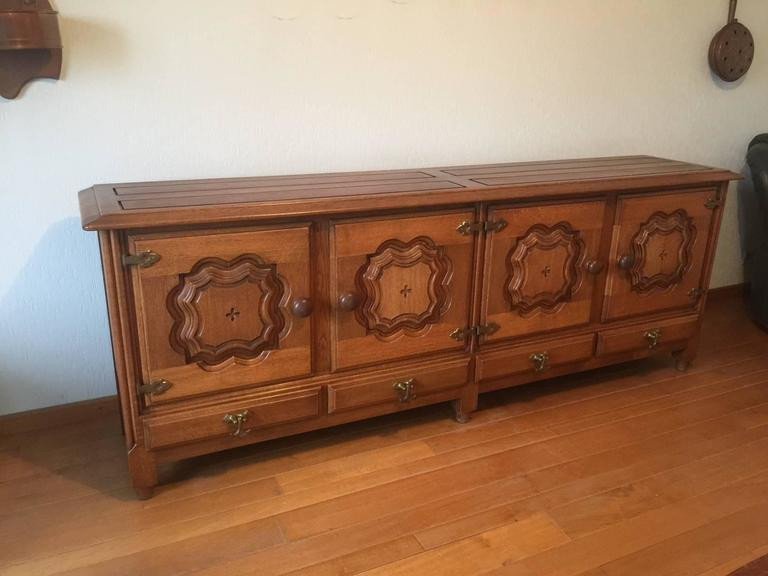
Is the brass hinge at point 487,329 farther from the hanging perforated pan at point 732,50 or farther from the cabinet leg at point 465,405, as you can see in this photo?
the hanging perforated pan at point 732,50

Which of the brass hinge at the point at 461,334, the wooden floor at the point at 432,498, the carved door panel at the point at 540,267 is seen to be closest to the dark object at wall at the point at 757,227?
the wooden floor at the point at 432,498

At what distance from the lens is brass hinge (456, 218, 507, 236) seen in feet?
6.30

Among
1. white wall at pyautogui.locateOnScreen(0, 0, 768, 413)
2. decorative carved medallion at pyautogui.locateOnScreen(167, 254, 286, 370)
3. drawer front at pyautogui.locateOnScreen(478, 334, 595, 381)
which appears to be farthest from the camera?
drawer front at pyautogui.locateOnScreen(478, 334, 595, 381)

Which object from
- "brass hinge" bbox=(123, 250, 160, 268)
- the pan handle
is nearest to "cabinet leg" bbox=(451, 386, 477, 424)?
"brass hinge" bbox=(123, 250, 160, 268)

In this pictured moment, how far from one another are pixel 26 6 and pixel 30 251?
646 mm

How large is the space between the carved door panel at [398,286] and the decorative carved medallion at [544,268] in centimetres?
16

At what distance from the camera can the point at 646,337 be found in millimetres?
2389

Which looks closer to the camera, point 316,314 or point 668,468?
point 316,314

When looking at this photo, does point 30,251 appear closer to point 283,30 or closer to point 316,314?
point 316,314

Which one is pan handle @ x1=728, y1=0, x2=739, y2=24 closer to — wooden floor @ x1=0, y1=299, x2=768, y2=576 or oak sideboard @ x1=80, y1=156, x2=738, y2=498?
oak sideboard @ x1=80, y1=156, x2=738, y2=498

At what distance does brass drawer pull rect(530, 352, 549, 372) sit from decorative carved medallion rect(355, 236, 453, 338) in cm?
39

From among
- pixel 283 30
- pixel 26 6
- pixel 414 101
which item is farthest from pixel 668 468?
pixel 26 6

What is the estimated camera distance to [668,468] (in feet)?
6.40

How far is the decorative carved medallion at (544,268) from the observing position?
2.04 metres
